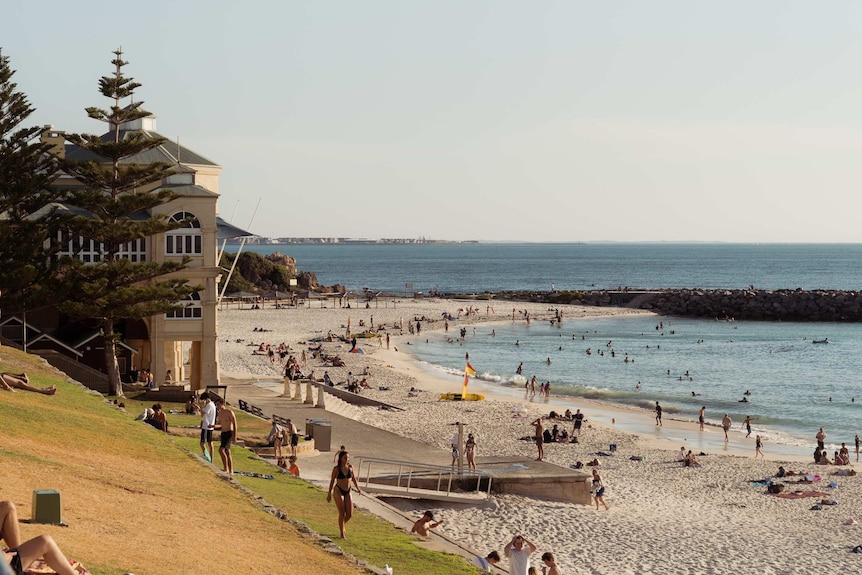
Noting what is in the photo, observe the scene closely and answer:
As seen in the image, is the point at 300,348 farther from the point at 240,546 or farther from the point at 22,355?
the point at 240,546

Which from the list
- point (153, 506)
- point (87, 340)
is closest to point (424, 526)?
point (153, 506)

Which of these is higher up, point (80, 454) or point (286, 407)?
point (80, 454)

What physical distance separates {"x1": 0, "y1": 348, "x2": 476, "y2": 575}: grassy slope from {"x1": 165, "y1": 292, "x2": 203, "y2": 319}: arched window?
11.7 meters

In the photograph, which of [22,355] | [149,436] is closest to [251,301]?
[22,355]

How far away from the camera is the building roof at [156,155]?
30828 mm

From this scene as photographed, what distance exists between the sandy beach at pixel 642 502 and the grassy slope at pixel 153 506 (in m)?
3.90

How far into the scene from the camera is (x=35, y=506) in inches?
363

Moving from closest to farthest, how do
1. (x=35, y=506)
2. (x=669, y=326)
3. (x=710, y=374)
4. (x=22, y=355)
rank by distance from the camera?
(x=35, y=506), (x=22, y=355), (x=710, y=374), (x=669, y=326)

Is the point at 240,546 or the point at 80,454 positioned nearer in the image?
the point at 240,546

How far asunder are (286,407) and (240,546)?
2066cm

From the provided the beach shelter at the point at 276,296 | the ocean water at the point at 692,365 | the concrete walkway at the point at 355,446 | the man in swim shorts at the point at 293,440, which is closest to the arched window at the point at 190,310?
the concrete walkway at the point at 355,446

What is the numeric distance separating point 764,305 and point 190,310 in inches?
3077

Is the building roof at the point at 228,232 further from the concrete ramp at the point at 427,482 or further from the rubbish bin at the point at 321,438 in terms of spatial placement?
the concrete ramp at the point at 427,482

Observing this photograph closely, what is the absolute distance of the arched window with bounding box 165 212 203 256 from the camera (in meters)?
29.6
